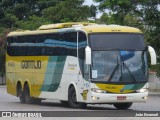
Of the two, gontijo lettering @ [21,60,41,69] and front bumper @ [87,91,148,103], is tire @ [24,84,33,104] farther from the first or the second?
front bumper @ [87,91,148,103]

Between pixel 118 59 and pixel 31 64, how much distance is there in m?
6.29

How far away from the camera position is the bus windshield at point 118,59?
77.0 feet

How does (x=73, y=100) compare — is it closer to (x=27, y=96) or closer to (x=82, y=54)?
(x=82, y=54)

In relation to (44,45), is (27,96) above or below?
below

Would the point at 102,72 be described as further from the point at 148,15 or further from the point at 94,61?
the point at 148,15

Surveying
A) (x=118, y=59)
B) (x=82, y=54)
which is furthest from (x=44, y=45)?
(x=118, y=59)

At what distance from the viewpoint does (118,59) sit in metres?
23.7

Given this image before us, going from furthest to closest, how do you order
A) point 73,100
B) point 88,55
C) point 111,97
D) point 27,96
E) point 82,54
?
point 27,96 → point 73,100 → point 82,54 → point 111,97 → point 88,55

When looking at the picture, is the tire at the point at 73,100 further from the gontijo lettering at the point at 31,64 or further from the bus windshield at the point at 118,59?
the gontijo lettering at the point at 31,64

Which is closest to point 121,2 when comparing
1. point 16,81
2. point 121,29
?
point 16,81

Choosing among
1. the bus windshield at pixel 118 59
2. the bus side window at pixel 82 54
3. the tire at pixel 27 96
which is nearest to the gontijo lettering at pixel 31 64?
the tire at pixel 27 96

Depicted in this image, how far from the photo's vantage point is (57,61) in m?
26.3

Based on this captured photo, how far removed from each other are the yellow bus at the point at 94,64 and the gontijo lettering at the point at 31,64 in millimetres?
398

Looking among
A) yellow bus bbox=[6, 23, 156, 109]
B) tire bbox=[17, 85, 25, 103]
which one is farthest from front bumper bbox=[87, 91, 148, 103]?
tire bbox=[17, 85, 25, 103]
